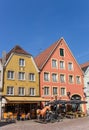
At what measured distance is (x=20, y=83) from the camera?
1251 inches

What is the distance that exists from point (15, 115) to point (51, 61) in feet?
41.0

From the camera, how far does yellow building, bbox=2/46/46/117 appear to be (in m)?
29.9

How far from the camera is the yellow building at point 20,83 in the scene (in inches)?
1179

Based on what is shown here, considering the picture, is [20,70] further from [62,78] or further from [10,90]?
[62,78]

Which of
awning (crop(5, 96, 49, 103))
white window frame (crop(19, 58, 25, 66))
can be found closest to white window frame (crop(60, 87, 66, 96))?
awning (crop(5, 96, 49, 103))

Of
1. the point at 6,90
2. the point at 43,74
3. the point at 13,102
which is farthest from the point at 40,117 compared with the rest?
the point at 43,74

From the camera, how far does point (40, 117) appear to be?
27828 mm

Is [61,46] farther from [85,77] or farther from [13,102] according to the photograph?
[13,102]

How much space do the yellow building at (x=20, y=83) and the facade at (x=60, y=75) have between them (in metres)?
1.69

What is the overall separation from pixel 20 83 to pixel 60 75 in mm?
8150

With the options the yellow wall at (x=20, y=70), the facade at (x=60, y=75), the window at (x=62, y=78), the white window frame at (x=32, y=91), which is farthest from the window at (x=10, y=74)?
the window at (x=62, y=78)

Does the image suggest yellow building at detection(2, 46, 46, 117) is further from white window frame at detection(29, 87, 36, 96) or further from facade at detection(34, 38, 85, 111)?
facade at detection(34, 38, 85, 111)

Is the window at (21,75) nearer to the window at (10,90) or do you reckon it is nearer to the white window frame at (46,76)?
the window at (10,90)

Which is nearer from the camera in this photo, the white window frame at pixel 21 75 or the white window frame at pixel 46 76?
the white window frame at pixel 21 75
